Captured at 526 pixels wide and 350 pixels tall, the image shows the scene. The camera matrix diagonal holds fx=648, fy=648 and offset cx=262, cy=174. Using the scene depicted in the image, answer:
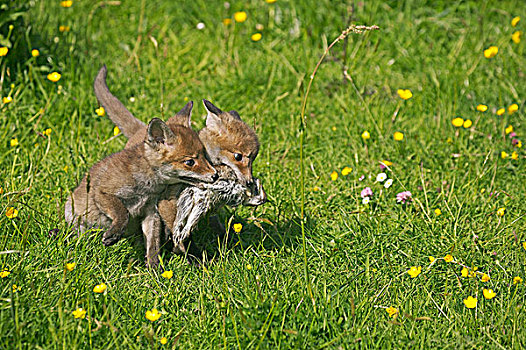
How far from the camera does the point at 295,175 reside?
5273 mm

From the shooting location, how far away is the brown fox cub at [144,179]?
4031mm

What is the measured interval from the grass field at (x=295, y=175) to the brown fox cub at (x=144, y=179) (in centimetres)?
17

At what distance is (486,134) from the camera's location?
5.64 m

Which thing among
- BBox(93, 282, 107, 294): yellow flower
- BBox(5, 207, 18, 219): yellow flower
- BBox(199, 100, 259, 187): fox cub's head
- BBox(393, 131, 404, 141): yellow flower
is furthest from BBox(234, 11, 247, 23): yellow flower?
BBox(93, 282, 107, 294): yellow flower

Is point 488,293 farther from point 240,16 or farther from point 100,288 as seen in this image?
point 240,16

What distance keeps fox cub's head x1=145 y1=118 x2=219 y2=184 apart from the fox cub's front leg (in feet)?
1.15

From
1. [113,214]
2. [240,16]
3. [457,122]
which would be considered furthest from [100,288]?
[240,16]

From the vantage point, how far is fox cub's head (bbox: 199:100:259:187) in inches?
165

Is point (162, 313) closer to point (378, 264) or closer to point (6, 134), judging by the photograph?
point (378, 264)

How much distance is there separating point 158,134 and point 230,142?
1.61 feet

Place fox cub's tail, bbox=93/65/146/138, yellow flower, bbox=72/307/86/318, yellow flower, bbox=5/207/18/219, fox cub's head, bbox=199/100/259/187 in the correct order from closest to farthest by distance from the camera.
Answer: yellow flower, bbox=72/307/86/318 → yellow flower, bbox=5/207/18/219 → fox cub's head, bbox=199/100/259/187 → fox cub's tail, bbox=93/65/146/138

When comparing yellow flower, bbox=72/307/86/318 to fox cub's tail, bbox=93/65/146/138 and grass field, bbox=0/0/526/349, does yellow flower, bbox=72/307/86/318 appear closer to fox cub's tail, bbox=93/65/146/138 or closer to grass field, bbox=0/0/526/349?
grass field, bbox=0/0/526/349

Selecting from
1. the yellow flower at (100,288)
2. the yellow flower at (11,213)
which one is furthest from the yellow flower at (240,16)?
the yellow flower at (100,288)

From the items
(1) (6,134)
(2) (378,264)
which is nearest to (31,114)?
(1) (6,134)
